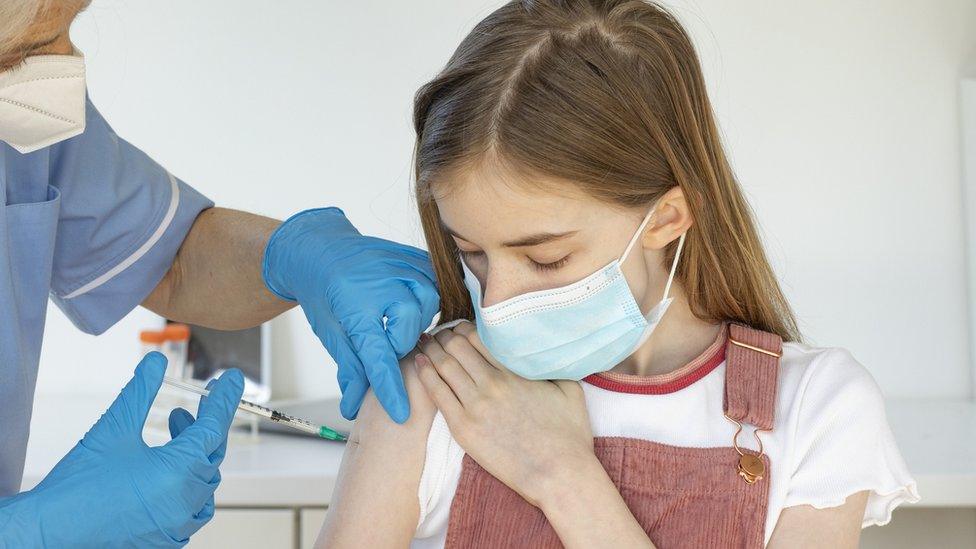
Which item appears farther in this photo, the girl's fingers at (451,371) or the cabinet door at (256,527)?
the cabinet door at (256,527)

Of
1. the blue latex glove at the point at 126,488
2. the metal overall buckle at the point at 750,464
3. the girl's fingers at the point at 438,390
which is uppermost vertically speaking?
the girl's fingers at the point at 438,390

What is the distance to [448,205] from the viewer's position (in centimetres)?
115

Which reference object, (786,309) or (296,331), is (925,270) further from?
(296,331)

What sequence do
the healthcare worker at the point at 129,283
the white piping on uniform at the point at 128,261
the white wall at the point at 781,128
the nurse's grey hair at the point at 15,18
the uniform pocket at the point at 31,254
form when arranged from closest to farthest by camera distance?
the nurse's grey hair at the point at 15,18 → the healthcare worker at the point at 129,283 → the uniform pocket at the point at 31,254 → the white piping on uniform at the point at 128,261 → the white wall at the point at 781,128

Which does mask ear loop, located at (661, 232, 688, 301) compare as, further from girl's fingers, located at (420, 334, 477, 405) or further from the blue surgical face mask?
girl's fingers, located at (420, 334, 477, 405)

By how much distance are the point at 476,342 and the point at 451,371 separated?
0.19ft

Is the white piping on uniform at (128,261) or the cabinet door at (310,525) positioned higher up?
the white piping on uniform at (128,261)

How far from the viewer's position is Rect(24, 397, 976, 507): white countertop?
178cm

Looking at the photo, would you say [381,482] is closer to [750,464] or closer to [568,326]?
[568,326]

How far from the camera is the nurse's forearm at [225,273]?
1480 mm

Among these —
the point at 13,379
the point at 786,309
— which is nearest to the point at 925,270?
the point at 786,309

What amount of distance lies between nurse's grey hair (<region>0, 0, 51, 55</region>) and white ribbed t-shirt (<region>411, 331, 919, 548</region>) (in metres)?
0.61

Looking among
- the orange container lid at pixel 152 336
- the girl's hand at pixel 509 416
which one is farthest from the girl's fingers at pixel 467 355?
the orange container lid at pixel 152 336

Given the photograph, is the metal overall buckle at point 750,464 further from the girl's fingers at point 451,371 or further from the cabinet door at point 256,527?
the cabinet door at point 256,527
